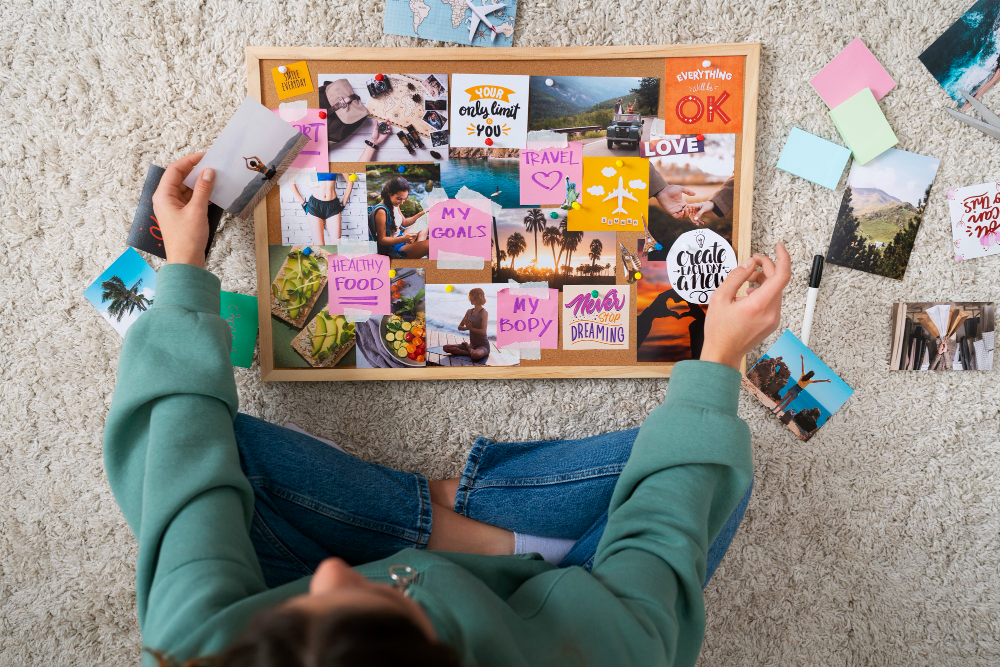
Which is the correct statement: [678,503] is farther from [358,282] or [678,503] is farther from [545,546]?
[358,282]

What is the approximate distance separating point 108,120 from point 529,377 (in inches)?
30.4

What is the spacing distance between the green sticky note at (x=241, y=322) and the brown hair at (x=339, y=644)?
593 mm

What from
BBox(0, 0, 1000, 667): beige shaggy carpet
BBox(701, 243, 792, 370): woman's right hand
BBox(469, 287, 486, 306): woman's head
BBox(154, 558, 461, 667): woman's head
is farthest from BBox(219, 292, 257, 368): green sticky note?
BBox(701, 243, 792, 370): woman's right hand

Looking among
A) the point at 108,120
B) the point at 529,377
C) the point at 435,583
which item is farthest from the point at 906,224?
the point at 108,120

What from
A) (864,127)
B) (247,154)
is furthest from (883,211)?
(247,154)

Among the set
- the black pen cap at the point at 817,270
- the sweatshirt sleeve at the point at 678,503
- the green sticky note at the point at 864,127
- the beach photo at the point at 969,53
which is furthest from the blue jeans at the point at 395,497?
the beach photo at the point at 969,53

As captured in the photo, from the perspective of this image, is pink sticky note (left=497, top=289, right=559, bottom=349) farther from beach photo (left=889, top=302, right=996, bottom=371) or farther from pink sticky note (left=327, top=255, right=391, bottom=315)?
beach photo (left=889, top=302, right=996, bottom=371)

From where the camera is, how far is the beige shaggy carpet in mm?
826

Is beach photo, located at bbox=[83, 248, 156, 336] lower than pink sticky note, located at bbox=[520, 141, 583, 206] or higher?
lower

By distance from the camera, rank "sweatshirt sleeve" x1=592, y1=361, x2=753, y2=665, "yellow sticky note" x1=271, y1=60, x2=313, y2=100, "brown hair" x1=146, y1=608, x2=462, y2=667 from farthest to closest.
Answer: "yellow sticky note" x1=271, y1=60, x2=313, y2=100 < "sweatshirt sleeve" x1=592, y1=361, x2=753, y2=665 < "brown hair" x1=146, y1=608, x2=462, y2=667

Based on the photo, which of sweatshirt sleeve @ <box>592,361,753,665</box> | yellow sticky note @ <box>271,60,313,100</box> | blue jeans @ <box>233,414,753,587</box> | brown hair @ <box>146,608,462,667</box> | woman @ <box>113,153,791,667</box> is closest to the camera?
brown hair @ <box>146,608,462,667</box>

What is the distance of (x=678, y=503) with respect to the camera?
0.60 metres

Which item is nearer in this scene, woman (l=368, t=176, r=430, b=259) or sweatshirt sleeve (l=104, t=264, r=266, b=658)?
sweatshirt sleeve (l=104, t=264, r=266, b=658)

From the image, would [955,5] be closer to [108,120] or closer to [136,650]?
[108,120]
